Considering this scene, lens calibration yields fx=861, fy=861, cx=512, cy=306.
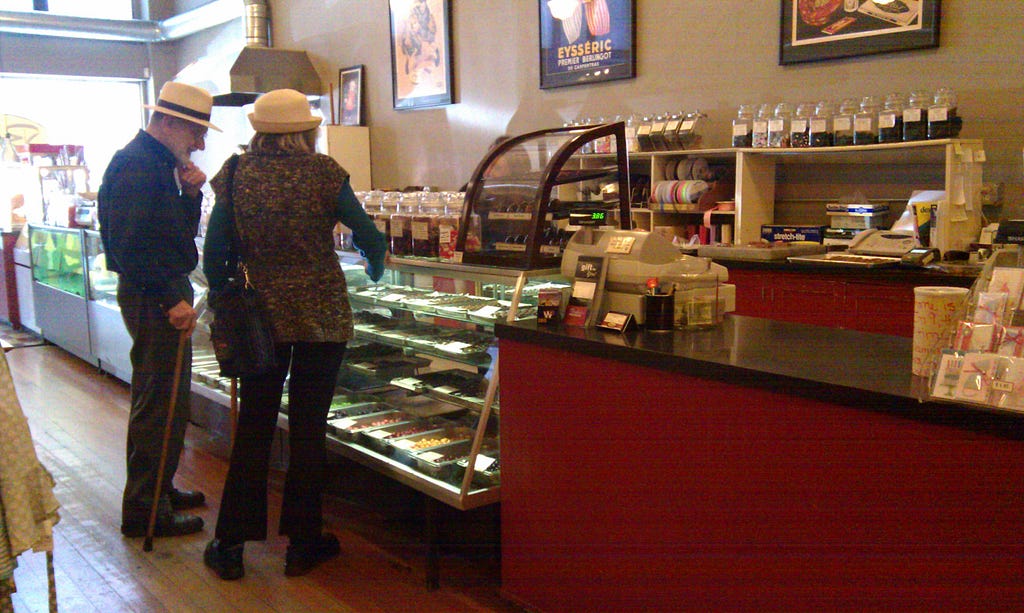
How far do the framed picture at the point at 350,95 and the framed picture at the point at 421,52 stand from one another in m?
0.59

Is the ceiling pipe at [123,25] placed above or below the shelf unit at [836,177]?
above

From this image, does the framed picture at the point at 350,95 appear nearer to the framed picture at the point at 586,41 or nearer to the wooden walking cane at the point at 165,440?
the framed picture at the point at 586,41

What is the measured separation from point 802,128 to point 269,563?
3356 millimetres

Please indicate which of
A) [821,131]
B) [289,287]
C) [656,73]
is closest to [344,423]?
[289,287]

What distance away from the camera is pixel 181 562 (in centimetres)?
323

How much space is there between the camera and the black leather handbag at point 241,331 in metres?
2.88

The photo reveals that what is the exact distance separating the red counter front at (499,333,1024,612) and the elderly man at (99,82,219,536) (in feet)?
4.70

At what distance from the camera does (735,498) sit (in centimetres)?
205

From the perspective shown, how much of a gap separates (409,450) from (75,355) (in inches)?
201

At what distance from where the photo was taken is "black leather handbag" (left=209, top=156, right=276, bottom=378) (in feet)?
9.45

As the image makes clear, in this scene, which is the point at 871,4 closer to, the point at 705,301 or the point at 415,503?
the point at 705,301

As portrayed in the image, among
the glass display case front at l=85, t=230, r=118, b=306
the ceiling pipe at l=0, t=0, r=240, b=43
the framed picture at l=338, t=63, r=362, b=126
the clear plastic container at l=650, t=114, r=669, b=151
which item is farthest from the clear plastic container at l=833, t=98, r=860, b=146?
the ceiling pipe at l=0, t=0, r=240, b=43

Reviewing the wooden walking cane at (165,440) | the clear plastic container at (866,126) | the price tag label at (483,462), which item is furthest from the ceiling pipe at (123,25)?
the price tag label at (483,462)

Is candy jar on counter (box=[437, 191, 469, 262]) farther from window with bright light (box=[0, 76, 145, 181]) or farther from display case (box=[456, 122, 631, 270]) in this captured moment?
window with bright light (box=[0, 76, 145, 181])
